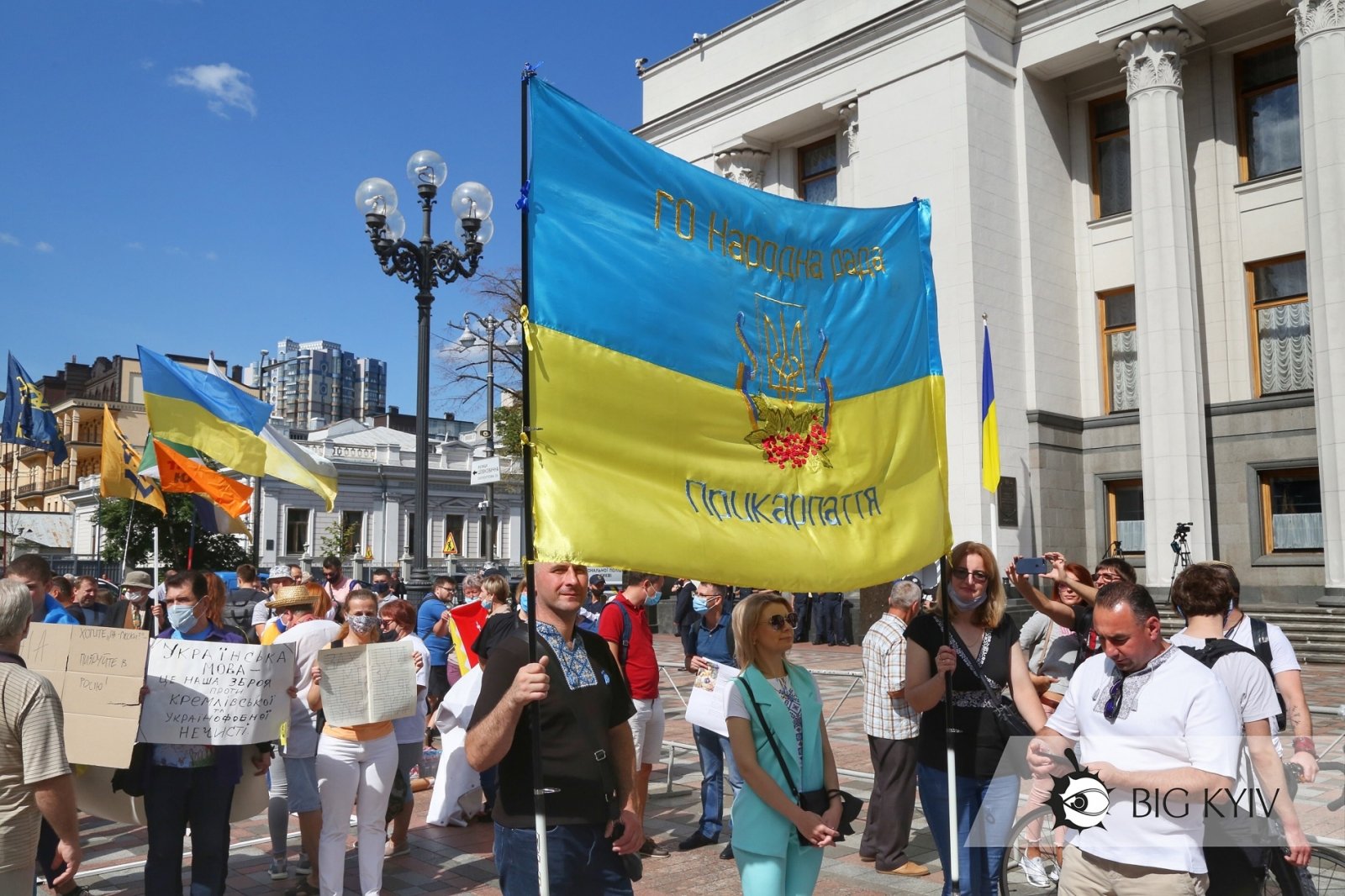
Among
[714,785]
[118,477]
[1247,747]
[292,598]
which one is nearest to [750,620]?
[1247,747]

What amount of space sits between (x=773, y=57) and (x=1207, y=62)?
31.9ft

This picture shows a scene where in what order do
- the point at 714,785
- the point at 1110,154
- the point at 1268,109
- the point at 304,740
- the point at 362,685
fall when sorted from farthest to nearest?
the point at 1110,154 < the point at 1268,109 < the point at 714,785 < the point at 304,740 < the point at 362,685

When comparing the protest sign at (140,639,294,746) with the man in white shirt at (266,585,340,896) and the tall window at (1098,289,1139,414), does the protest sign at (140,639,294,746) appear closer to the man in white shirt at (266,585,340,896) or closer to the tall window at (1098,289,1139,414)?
the man in white shirt at (266,585,340,896)

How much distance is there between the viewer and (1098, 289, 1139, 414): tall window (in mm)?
23422

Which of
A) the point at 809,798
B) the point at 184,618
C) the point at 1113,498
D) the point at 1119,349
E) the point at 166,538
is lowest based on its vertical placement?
the point at 809,798

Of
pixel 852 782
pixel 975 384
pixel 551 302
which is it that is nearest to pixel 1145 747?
pixel 551 302

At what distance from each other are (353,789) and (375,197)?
1118 centimetres

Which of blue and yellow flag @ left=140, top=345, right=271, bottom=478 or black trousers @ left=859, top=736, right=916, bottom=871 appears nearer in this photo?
black trousers @ left=859, top=736, right=916, bottom=871

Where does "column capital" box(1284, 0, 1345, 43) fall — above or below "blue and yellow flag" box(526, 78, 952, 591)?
above

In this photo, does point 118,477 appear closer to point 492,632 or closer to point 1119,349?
point 492,632

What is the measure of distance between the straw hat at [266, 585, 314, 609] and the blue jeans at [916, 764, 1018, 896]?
3.93 meters

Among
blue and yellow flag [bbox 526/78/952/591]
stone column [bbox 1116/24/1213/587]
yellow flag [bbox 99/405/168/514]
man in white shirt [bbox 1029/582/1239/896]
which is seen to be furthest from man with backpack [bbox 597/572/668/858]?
stone column [bbox 1116/24/1213/587]

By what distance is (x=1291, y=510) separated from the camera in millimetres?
21109

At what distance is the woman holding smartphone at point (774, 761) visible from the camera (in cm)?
412
